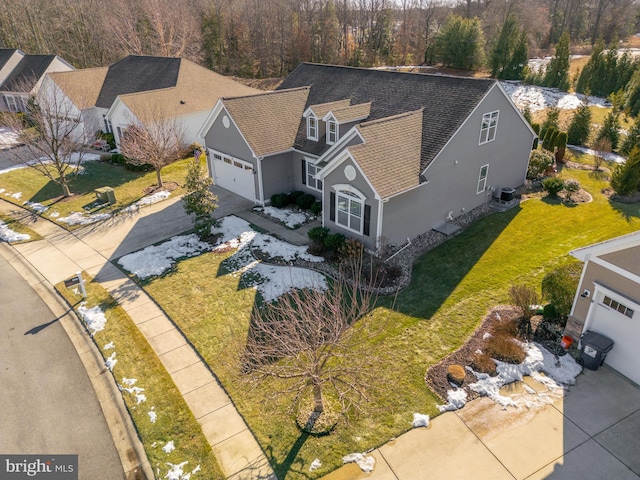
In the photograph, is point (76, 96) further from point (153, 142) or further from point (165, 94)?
point (153, 142)

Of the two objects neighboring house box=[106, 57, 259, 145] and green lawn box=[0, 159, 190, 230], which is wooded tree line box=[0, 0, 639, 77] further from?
green lawn box=[0, 159, 190, 230]

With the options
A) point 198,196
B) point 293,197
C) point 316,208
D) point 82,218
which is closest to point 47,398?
point 198,196

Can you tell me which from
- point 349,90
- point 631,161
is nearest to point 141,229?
point 349,90

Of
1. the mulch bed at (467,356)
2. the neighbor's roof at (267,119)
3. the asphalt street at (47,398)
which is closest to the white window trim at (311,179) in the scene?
the neighbor's roof at (267,119)

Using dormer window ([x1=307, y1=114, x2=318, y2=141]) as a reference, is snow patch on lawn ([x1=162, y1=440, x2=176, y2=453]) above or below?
below

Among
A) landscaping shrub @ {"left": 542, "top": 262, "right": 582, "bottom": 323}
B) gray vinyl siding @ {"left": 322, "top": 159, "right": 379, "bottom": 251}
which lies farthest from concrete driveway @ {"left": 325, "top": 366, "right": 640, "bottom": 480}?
gray vinyl siding @ {"left": 322, "top": 159, "right": 379, "bottom": 251}

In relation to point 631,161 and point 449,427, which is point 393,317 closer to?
point 449,427
